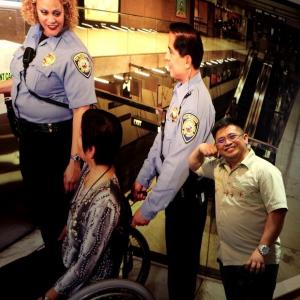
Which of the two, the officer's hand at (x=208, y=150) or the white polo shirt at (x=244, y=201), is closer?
the white polo shirt at (x=244, y=201)

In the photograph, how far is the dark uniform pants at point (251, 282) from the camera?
247 cm

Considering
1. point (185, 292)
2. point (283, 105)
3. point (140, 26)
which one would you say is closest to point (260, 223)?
point (185, 292)

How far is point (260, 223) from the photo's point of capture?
2.36 m

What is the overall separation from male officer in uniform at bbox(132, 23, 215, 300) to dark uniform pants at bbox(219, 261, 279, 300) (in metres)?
0.35

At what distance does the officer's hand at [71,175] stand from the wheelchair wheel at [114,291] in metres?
0.86

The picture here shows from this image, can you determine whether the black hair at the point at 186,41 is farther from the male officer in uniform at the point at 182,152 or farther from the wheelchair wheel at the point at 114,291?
the wheelchair wheel at the point at 114,291

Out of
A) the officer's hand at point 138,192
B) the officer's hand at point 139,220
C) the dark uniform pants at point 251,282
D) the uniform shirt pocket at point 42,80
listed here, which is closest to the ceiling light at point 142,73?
the officer's hand at point 138,192

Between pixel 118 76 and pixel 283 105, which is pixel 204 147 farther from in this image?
A: pixel 283 105

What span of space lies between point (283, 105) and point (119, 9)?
4863mm

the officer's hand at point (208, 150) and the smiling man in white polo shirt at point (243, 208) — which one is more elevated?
the officer's hand at point (208, 150)

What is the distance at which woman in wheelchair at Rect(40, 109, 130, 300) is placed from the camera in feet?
6.18

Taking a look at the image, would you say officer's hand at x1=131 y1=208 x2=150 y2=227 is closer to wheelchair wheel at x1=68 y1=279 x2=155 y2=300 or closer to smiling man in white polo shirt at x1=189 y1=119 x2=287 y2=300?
smiling man in white polo shirt at x1=189 y1=119 x2=287 y2=300

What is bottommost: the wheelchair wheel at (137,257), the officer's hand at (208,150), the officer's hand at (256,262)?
the wheelchair wheel at (137,257)

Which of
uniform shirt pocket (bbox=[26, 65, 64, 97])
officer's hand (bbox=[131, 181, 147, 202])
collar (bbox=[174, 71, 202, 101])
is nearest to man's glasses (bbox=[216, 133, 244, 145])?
collar (bbox=[174, 71, 202, 101])
